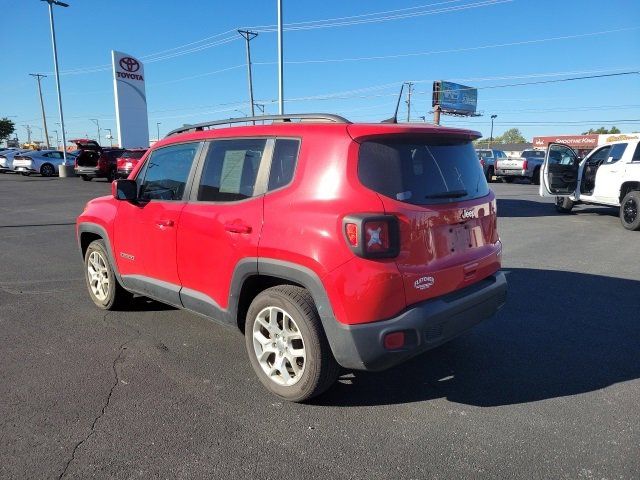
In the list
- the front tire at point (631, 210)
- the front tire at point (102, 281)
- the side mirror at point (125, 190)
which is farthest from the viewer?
the front tire at point (631, 210)

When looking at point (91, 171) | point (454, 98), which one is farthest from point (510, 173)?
point (454, 98)

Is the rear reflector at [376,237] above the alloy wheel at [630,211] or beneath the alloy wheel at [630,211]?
above

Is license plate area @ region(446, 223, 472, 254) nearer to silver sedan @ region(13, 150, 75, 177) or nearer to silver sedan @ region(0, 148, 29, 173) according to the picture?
silver sedan @ region(13, 150, 75, 177)

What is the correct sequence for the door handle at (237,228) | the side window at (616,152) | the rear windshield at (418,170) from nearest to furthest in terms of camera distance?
the rear windshield at (418,170)
the door handle at (237,228)
the side window at (616,152)

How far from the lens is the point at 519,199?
54.4ft

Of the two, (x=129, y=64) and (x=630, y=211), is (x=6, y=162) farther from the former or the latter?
(x=630, y=211)

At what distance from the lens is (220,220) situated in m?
3.33

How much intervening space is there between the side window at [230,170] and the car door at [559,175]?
10814mm

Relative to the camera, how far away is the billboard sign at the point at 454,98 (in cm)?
5572

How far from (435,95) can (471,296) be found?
56906mm

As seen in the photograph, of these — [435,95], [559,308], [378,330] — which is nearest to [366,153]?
[378,330]

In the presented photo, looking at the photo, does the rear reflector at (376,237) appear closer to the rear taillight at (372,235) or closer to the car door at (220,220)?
the rear taillight at (372,235)

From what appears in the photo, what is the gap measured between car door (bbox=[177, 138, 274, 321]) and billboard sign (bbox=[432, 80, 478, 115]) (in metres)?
55.2

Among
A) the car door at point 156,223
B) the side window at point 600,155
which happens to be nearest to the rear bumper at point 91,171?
the side window at point 600,155
